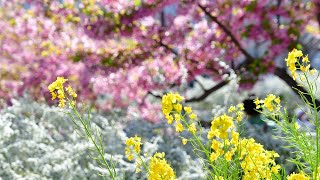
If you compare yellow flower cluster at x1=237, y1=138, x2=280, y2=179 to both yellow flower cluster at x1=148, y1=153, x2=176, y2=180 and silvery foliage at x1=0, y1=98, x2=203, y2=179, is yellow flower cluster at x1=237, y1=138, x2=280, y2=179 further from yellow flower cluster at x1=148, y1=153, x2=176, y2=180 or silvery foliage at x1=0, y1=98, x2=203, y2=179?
silvery foliage at x1=0, y1=98, x2=203, y2=179

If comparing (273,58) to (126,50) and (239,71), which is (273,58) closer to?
→ (239,71)

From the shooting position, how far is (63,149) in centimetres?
556

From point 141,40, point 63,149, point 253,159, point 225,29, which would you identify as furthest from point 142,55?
point 253,159

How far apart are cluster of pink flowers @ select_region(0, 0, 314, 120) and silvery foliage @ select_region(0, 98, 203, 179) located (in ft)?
6.17

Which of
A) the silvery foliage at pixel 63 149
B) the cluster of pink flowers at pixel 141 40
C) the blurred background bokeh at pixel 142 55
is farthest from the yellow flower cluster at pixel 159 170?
the cluster of pink flowers at pixel 141 40

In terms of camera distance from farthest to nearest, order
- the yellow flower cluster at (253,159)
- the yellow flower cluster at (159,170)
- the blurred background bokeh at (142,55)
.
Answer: the blurred background bokeh at (142,55), the yellow flower cluster at (253,159), the yellow flower cluster at (159,170)

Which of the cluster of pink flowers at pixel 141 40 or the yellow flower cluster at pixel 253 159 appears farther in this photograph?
the cluster of pink flowers at pixel 141 40

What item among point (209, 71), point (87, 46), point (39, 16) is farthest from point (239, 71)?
point (39, 16)

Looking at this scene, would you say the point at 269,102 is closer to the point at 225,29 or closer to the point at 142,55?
the point at 225,29

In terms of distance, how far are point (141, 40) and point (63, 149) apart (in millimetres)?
3251

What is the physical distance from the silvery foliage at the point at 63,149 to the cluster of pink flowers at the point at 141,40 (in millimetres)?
1880

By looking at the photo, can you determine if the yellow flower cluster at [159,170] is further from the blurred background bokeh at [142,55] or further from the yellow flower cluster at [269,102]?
the blurred background bokeh at [142,55]

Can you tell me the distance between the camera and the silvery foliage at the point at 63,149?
492 centimetres

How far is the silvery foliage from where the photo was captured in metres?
4.92
